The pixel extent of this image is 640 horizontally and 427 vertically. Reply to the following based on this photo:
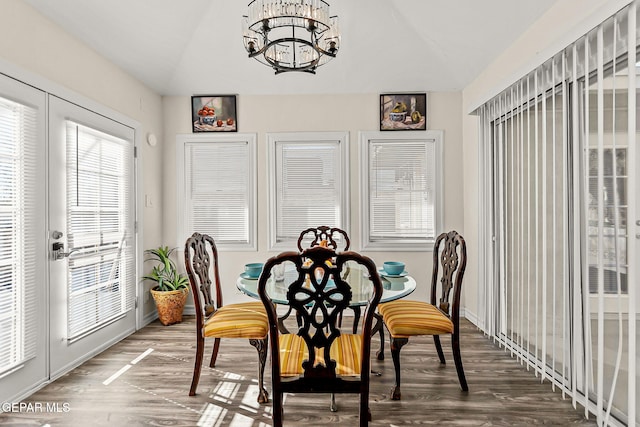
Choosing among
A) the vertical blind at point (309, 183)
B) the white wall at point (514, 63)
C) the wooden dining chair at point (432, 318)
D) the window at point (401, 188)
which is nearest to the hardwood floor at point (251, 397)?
the wooden dining chair at point (432, 318)

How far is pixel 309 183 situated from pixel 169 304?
1.90 m

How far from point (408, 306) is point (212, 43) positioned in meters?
2.98

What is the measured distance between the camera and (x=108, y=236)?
329cm

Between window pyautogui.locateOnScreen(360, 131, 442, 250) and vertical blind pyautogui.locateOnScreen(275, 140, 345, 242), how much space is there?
317 millimetres

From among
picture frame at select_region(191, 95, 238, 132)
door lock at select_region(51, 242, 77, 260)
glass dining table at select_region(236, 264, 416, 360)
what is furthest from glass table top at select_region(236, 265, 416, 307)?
picture frame at select_region(191, 95, 238, 132)

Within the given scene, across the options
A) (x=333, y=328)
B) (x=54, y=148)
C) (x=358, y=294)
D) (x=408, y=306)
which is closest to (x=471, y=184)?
Answer: (x=408, y=306)

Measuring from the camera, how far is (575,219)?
2135mm

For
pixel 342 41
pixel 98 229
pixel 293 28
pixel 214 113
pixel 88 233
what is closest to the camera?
pixel 293 28

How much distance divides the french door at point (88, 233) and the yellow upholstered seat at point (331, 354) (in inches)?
69.8

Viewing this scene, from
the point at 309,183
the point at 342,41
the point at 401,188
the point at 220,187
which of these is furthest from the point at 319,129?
the point at 220,187

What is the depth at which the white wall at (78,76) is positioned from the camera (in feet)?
7.57

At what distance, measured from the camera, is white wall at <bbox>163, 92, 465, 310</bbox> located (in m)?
4.08

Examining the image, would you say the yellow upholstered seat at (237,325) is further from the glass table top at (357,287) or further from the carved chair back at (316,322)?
the carved chair back at (316,322)

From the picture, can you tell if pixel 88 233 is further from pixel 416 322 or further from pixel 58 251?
pixel 416 322
